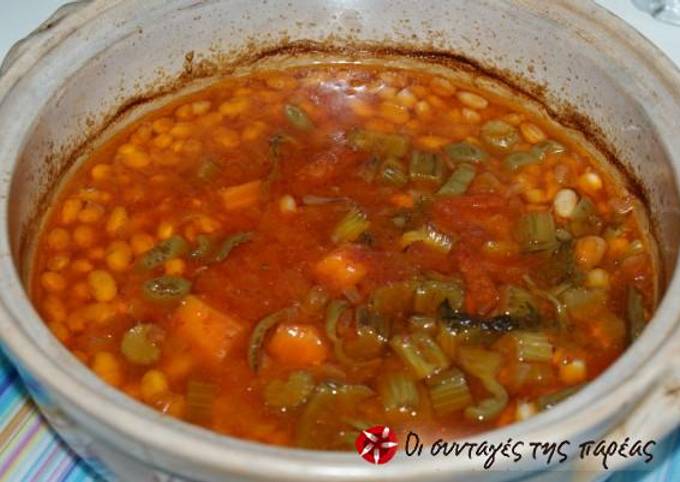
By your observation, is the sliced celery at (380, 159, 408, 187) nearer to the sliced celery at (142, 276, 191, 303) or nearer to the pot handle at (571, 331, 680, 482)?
the sliced celery at (142, 276, 191, 303)

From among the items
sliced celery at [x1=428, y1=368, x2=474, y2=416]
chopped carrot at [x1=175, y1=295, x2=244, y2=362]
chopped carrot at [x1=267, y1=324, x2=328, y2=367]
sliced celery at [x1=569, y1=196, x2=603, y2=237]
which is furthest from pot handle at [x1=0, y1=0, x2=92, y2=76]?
sliced celery at [x1=569, y1=196, x2=603, y2=237]

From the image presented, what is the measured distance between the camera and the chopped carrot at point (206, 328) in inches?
94.6

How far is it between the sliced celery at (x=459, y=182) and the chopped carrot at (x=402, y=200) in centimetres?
10

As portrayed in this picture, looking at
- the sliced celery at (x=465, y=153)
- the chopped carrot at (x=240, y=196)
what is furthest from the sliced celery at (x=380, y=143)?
the chopped carrot at (x=240, y=196)

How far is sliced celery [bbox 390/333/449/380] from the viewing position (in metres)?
2.33

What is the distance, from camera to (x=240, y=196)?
2830 millimetres

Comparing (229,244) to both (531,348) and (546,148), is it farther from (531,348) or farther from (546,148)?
(546,148)

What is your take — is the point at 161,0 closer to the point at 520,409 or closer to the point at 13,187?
the point at 13,187

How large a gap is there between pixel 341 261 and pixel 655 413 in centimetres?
92

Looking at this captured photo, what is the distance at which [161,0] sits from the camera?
9.84 ft

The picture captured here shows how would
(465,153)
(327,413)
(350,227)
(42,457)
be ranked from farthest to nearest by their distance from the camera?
(465,153)
(350,227)
(42,457)
(327,413)

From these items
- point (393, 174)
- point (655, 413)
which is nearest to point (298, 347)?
point (393, 174)

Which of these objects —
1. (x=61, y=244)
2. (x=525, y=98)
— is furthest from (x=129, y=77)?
(x=525, y=98)

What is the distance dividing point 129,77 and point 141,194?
1.39ft
